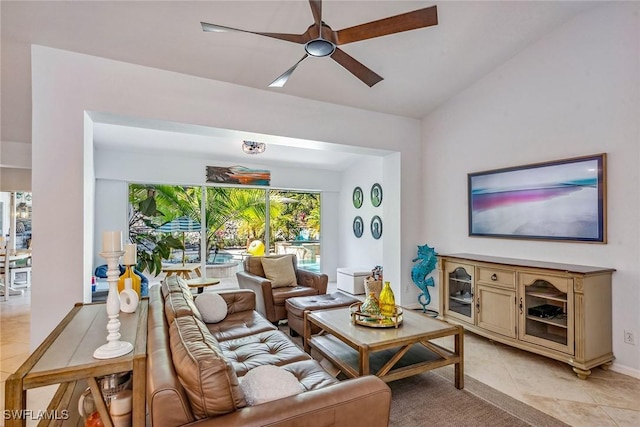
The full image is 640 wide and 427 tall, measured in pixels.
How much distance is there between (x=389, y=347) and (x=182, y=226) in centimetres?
471

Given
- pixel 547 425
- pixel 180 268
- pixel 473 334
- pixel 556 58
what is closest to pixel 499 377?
pixel 547 425

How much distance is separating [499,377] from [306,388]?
189cm

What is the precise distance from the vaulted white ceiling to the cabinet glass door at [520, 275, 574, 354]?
2486 millimetres

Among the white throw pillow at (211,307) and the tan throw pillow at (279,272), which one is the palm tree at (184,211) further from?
the white throw pillow at (211,307)

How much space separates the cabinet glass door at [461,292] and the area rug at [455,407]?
1137 millimetres

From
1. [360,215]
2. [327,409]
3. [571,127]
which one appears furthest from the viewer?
[360,215]

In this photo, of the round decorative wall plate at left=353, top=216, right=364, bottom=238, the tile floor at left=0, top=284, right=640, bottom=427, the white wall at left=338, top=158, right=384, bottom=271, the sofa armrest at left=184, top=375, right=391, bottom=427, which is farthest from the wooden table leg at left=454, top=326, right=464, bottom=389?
the round decorative wall plate at left=353, top=216, right=364, bottom=238

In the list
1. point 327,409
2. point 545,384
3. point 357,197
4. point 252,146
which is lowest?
point 545,384

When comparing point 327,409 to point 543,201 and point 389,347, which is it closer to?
point 389,347

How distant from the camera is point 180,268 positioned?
507cm

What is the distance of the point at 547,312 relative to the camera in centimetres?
294

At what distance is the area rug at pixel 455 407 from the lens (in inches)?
80.9

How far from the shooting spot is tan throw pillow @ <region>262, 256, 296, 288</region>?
167 inches

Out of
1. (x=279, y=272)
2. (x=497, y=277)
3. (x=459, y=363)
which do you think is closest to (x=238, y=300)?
(x=279, y=272)
